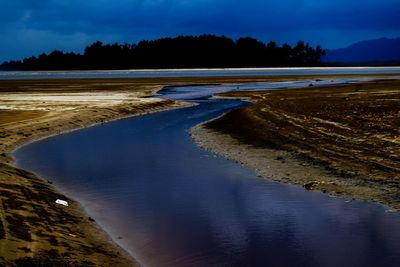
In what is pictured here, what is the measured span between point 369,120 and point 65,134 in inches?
603

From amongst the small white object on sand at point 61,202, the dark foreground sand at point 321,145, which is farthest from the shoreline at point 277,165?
the small white object on sand at point 61,202

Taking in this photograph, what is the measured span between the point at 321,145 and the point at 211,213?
363 inches

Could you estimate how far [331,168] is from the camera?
1641cm

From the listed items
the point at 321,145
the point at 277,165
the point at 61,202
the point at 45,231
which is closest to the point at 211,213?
the point at 61,202

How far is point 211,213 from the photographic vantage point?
1235 cm

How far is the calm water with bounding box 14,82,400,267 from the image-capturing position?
9.66 metres

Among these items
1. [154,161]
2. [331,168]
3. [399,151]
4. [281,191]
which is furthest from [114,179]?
[399,151]

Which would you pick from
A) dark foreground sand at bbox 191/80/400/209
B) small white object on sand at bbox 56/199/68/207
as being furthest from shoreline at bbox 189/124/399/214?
Result: small white object on sand at bbox 56/199/68/207

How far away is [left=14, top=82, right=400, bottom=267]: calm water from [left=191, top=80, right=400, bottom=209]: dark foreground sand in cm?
87

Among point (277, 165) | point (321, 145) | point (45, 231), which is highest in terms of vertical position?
point (45, 231)

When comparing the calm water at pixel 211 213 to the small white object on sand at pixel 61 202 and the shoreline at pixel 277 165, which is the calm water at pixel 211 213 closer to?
the shoreline at pixel 277 165

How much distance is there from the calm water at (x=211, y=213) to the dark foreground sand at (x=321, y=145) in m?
0.87

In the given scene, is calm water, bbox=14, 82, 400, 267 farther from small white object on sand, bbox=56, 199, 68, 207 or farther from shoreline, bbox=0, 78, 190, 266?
small white object on sand, bbox=56, 199, 68, 207

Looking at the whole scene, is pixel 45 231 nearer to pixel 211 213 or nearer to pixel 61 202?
pixel 61 202
